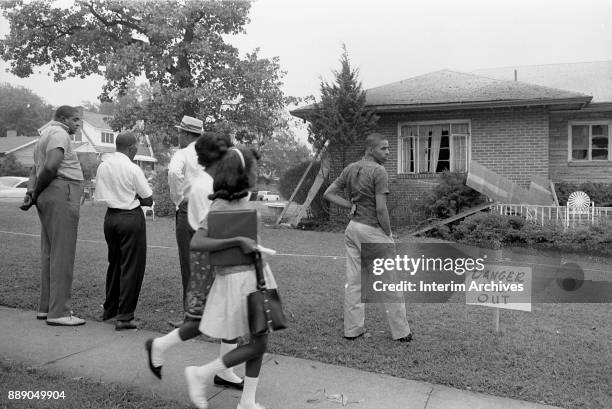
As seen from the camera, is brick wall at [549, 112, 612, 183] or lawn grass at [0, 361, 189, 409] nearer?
lawn grass at [0, 361, 189, 409]

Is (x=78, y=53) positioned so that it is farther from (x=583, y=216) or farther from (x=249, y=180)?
(x=249, y=180)

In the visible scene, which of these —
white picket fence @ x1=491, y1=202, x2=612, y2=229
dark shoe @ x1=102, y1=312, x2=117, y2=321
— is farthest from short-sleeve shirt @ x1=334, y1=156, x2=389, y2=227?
white picket fence @ x1=491, y1=202, x2=612, y2=229

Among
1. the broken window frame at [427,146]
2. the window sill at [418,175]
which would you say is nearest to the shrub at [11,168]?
the broken window frame at [427,146]

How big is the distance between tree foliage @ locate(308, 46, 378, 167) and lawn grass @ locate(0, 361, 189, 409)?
1117cm

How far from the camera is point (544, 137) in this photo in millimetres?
14719

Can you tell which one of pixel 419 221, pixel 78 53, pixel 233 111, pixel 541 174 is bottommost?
pixel 419 221

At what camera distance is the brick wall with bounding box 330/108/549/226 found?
14.7 metres

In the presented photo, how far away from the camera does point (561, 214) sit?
469 inches

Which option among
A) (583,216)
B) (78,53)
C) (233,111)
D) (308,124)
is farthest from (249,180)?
(78,53)

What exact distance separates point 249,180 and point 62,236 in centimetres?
276

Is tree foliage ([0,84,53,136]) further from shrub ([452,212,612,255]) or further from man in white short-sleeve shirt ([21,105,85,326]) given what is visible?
man in white short-sleeve shirt ([21,105,85,326])

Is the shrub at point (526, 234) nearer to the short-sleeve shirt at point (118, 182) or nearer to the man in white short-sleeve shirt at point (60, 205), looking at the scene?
the short-sleeve shirt at point (118, 182)

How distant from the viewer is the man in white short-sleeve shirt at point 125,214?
526 centimetres

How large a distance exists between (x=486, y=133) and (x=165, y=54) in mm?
11018
